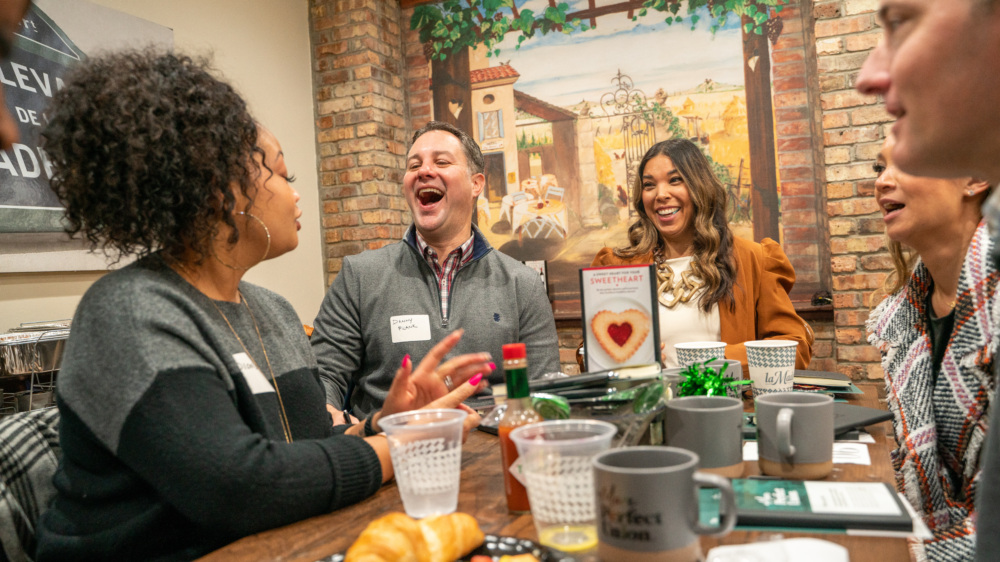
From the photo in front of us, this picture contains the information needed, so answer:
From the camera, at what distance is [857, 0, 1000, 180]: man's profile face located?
2.43ft

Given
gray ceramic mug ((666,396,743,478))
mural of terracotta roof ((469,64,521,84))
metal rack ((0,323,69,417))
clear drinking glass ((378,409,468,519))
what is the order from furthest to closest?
mural of terracotta roof ((469,64,521,84)) < metal rack ((0,323,69,417)) < gray ceramic mug ((666,396,743,478)) < clear drinking glass ((378,409,468,519))

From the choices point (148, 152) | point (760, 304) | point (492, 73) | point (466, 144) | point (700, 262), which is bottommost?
point (760, 304)

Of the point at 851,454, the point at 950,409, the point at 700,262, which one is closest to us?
the point at 851,454

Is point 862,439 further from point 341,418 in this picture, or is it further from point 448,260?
point 448,260

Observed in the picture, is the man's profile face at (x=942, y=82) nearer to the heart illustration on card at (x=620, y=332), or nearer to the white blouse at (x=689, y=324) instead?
the heart illustration on card at (x=620, y=332)

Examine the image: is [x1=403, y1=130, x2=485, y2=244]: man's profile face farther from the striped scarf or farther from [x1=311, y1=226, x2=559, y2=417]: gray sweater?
the striped scarf

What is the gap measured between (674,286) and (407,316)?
99 cm

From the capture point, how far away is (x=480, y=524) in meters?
0.88

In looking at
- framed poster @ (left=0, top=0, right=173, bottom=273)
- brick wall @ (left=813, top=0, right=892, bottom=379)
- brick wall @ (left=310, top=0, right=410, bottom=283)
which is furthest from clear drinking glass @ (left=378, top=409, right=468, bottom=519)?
brick wall @ (left=310, top=0, right=410, bottom=283)

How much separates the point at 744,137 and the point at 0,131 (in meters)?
3.83

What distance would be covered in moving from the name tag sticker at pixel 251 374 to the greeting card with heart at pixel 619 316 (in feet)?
1.88

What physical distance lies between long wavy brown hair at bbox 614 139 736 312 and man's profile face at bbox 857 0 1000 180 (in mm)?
1539

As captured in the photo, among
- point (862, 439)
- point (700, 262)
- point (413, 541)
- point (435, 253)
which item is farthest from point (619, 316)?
A: point (700, 262)

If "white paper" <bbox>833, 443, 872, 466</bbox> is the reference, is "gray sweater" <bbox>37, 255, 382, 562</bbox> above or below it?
above
